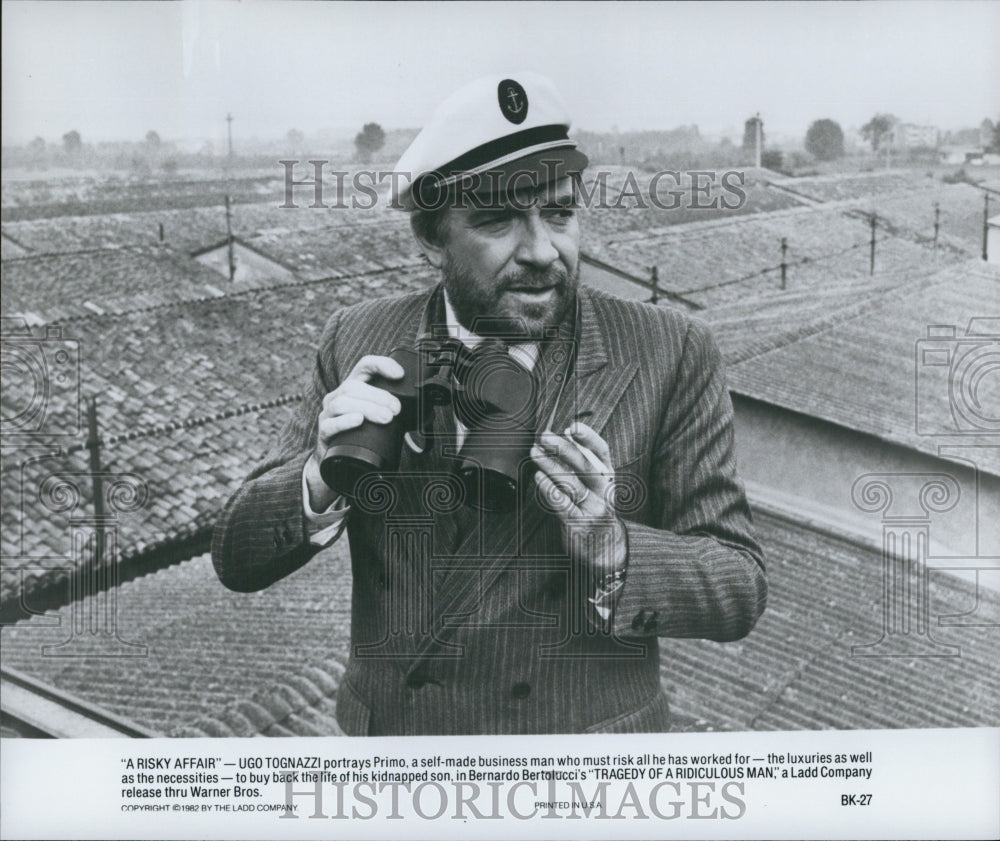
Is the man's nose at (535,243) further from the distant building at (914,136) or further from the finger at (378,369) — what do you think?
the distant building at (914,136)

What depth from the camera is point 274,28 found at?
356cm

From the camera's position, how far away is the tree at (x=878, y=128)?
12.4 ft

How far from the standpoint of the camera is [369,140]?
139 inches

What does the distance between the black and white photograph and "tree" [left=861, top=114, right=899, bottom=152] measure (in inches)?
0.5

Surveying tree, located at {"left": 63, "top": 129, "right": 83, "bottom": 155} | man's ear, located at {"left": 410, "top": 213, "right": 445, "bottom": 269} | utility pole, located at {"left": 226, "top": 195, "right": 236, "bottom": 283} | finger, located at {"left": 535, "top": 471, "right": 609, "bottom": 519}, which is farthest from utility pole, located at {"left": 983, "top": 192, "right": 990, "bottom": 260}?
tree, located at {"left": 63, "top": 129, "right": 83, "bottom": 155}

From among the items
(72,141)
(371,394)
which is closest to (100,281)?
(72,141)

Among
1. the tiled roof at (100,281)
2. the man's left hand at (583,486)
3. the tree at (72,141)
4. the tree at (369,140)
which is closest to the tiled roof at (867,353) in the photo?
the tree at (369,140)

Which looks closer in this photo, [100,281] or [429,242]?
[429,242]

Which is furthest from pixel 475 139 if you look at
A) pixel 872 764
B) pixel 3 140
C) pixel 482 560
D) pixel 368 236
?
pixel 872 764

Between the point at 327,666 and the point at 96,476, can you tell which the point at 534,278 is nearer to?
the point at 327,666

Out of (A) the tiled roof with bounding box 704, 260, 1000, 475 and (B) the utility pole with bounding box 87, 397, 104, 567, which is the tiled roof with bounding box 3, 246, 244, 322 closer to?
(B) the utility pole with bounding box 87, 397, 104, 567

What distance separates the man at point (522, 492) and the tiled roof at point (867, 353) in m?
1.21

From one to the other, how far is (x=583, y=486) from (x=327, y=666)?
123cm

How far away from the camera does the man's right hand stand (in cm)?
253
